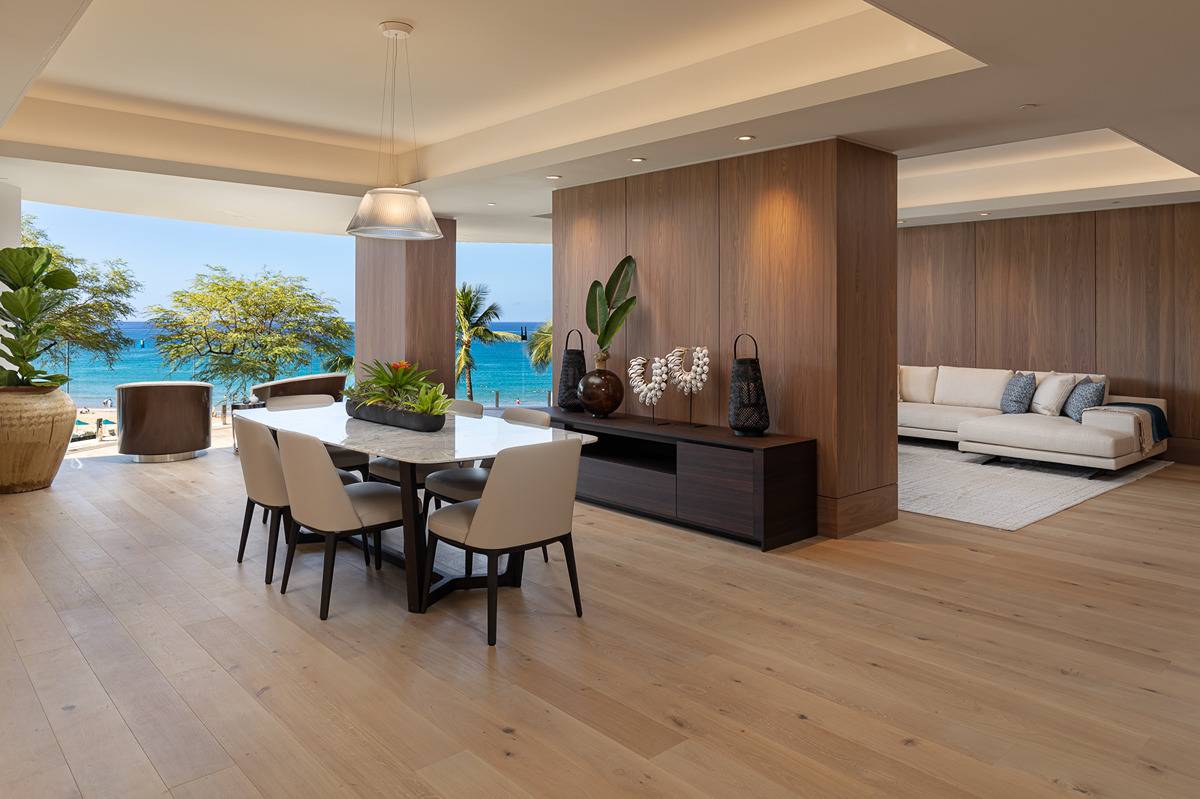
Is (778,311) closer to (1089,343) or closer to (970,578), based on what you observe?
(970,578)

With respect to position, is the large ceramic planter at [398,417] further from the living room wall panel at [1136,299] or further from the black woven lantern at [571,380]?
the living room wall panel at [1136,299]

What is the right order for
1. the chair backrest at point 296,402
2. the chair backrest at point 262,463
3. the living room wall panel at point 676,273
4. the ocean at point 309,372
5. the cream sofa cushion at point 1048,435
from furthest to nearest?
the ocean at point 309,372
the cream sofa cushion at point 1048,435
the living room wall panel at point 676,273
the chair backrest at point 296,402
the chair backrest at point 262,463

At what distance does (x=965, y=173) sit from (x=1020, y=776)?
6777 mm

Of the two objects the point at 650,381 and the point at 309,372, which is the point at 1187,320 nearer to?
the point at 650,381

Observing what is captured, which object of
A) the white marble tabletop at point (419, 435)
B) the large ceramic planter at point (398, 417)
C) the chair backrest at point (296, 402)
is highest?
the chair backrest at point (296, 402)

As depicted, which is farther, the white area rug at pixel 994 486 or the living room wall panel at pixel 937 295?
the living room wall panel at pixel 937 295

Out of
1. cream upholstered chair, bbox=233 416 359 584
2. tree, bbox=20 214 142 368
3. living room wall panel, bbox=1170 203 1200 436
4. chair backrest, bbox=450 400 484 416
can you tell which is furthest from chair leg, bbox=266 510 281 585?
tree, bbox=20 214 142 368

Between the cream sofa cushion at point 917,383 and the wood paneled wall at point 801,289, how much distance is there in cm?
373

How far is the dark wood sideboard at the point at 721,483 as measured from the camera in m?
4.46

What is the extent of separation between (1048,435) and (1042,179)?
2.29m

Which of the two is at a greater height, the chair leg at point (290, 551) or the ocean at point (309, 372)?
the ocean at point (309, 372)

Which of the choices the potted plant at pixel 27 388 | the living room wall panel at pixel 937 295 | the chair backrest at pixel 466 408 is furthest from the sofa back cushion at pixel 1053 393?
the potted plant at pixel 27 388

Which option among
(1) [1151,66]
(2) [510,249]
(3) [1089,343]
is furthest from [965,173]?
(2) [510,249]

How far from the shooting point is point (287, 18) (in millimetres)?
3967
